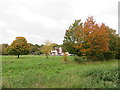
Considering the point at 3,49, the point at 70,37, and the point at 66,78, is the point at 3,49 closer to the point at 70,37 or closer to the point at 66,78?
the point at 70,37

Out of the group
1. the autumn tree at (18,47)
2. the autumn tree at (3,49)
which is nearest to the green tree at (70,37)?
the autumn tree at (18,47)

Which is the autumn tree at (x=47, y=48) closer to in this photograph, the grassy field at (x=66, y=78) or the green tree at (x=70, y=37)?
the green tree at (x=70, y=37)

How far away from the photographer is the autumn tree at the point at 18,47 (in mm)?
26453

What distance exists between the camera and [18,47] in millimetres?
26719

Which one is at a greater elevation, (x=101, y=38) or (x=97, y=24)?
(x=97, y=24)

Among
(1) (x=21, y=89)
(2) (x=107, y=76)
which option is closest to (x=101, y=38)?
(2) (x=107, y=76)

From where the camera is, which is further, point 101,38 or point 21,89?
point 101,38

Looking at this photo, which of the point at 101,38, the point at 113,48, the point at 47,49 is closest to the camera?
the point at 101,38

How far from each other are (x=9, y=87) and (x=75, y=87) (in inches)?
98.0

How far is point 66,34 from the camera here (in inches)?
1021

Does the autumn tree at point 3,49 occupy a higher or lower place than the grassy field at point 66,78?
higher

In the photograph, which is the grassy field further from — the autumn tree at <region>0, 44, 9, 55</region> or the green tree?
the green tree

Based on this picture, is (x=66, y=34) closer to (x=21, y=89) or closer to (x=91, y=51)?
(x=91, y=51)

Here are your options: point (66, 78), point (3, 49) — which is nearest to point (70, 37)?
point (3, 49)
